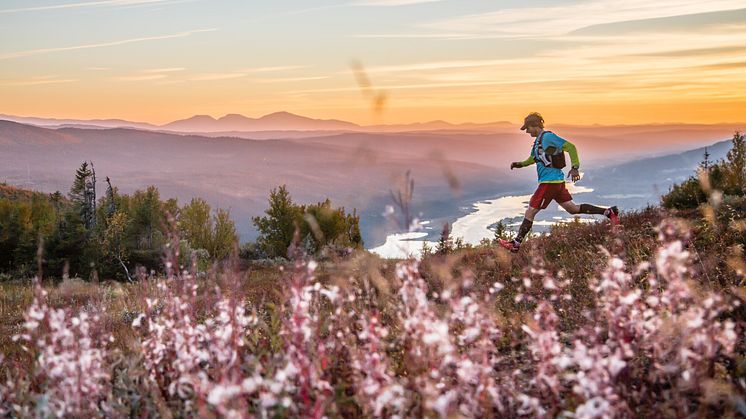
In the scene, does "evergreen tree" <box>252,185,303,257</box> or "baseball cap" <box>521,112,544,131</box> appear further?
"evergreen tree" <box>252,185,303,257</box>

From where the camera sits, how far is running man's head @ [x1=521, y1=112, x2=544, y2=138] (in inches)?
487

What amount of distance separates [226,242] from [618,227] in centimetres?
3413

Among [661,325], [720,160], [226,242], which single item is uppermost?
[720,160]

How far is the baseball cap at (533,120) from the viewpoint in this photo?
12.4 meters

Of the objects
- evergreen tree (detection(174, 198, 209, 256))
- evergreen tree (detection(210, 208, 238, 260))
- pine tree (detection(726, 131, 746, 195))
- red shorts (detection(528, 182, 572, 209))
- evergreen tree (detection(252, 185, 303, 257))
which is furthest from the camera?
evergreen tree (detection(252, 185, 303, 257))

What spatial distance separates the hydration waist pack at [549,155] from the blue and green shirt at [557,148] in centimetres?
2

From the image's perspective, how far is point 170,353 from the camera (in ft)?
17.8

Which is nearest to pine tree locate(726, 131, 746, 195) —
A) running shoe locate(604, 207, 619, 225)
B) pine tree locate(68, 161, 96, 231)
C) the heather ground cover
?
running shoe locate(604, 207, 619, 225)

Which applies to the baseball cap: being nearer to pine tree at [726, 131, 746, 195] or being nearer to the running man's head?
the running man's head

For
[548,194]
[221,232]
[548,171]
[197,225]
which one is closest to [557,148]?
[548,171]

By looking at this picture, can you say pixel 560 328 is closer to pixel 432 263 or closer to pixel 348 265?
pixel 432 263

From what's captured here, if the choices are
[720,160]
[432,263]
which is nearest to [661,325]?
[432,263]

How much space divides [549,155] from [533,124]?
789 millimetres

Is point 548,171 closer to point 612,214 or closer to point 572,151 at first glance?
point 572,151
